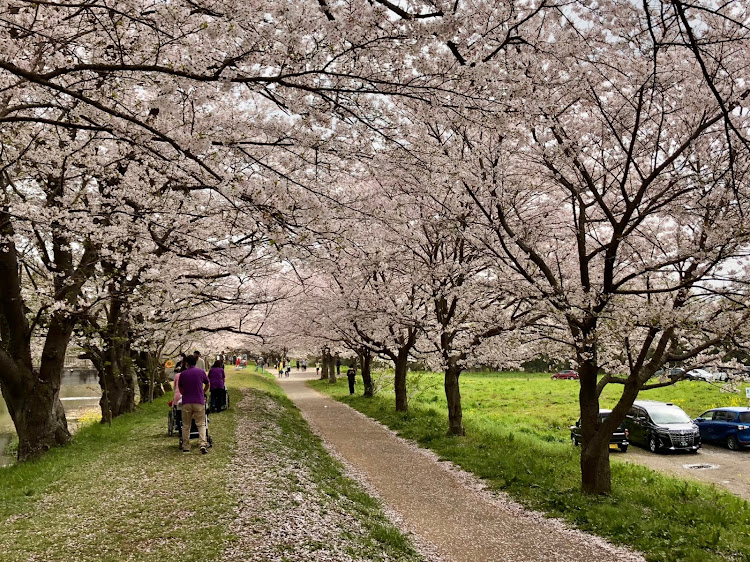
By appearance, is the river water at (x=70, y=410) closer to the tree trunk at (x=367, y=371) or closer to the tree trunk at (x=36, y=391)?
the tree trunk at (x=36, y=391)

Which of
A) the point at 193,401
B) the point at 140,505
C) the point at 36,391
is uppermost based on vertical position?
the point at 36,391

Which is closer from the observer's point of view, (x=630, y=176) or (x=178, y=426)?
(x=630, y=176)

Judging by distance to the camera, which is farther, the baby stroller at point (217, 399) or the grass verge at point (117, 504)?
the baby stroller at point (217, 399)

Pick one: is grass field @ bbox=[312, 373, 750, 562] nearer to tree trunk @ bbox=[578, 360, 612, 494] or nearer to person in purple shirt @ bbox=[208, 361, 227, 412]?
tree trunk @ bbox=[578, 360, 612, 494]

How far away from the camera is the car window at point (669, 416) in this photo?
17.5m

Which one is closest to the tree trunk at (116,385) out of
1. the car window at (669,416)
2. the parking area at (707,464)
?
the parking area at (707,464)

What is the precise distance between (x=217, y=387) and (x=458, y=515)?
10.7 meters

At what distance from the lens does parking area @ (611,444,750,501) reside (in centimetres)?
1325

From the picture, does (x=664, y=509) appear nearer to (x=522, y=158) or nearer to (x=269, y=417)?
(x=522, y=158)

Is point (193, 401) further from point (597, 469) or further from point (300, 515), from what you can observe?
point (597, 469)

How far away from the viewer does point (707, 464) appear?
15.6m

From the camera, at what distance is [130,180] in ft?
34.8

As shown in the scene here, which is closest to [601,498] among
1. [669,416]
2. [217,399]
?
[669,416]

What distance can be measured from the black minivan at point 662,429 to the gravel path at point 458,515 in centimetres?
832
